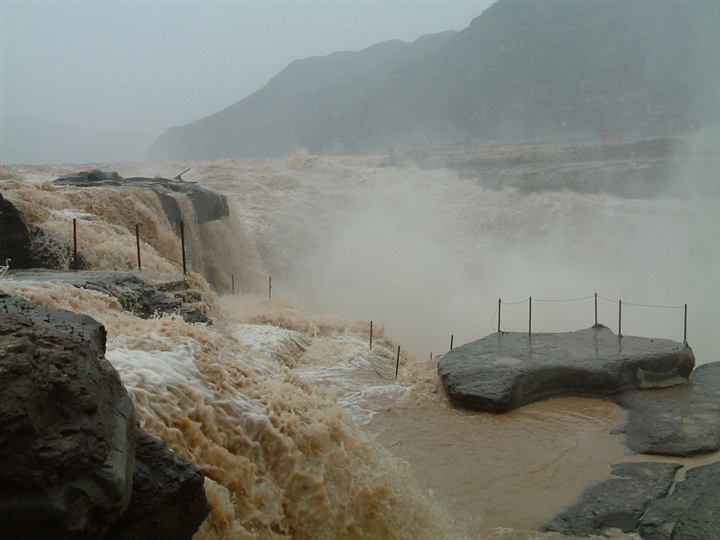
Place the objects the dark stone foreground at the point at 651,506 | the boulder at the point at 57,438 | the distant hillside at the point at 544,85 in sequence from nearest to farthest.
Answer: the boulder at the point at 57,438, the dark stone foreground at the point at 651,506, the distant hillside at the point at 544,85

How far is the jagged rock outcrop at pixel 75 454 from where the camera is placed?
2.76 metres

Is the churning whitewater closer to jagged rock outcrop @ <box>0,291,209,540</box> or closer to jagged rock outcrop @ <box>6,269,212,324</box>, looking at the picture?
jagged rock outcrop @ <box>6,269,212,324</box>

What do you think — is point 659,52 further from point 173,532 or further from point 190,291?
point 173,532

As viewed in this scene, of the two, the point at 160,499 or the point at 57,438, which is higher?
the point at 57,438

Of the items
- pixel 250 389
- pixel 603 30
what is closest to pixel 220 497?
pixel 250 389

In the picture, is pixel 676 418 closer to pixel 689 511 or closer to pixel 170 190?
pixel 689 511

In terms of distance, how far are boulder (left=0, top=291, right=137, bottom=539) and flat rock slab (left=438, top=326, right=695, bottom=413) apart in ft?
20.6

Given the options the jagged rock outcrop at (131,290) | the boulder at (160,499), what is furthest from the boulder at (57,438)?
the jagged rock outcrop at (131,290)

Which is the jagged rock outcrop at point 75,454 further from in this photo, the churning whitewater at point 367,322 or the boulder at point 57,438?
the churning whitewater at point 367,322

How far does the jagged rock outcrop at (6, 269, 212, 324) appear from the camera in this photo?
720 centimetres

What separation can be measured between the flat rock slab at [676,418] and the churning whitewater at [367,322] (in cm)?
33

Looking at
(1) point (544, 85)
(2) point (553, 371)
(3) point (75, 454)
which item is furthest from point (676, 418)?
(1) point (544, 85)

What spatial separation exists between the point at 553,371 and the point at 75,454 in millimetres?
7663

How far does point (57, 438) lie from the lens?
9.47ft
